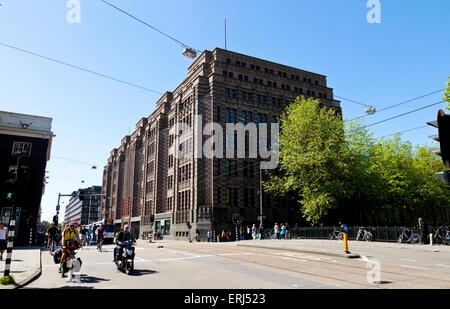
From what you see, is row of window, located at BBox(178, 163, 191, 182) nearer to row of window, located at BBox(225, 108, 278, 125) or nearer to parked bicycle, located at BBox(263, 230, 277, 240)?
row of window, located at BBox(225, 108, 278, 125)

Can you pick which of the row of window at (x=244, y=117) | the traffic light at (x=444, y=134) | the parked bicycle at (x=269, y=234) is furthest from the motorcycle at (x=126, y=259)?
the row of window at (x=244, y=117)

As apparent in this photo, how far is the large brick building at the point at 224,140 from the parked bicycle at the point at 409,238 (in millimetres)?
20555

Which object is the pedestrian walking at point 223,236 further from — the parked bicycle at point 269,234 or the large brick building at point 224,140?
the parked bicycle at point 269,234

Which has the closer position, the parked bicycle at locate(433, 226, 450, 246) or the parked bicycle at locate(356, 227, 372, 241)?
the parked bicycle at locate(433, 226, 450, 246)

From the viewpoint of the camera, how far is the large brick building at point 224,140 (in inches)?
1793

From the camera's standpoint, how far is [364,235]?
2575cm

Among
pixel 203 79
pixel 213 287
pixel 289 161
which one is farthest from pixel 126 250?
pixel 203 79

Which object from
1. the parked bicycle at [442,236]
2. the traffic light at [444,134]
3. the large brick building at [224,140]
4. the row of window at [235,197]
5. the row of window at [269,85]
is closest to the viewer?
the traffic light at [444,134]

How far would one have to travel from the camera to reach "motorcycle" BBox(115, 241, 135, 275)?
33.7 feet

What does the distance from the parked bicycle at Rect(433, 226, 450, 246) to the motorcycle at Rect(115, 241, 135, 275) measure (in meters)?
21.6

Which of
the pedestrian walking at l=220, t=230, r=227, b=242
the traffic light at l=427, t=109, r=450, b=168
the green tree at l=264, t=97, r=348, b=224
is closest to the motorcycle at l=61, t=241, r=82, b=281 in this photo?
the traffic light at l=427, t=109, r=450, b=168

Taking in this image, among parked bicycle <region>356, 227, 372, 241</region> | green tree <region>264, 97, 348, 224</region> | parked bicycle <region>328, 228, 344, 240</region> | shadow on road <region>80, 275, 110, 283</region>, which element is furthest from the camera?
green tree <region>264, 97, 348, 224</region>

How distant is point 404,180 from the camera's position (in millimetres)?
37469
